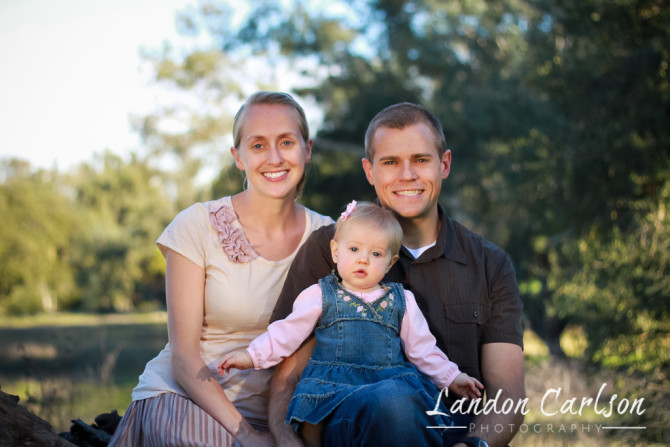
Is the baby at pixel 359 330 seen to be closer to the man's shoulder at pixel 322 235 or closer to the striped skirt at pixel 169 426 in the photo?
the man's shoulder at pixel 322 235

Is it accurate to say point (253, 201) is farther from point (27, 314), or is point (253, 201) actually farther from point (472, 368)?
point (27, 314)

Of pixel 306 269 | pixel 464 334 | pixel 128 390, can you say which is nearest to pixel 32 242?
pixel 128 390

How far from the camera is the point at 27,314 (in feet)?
89.9

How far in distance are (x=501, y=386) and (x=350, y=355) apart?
2.76 ft

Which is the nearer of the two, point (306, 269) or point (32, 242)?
point (306, 269)

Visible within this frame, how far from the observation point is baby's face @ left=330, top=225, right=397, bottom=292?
298 cm

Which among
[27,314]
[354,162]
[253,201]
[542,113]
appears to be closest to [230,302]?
[253,201]

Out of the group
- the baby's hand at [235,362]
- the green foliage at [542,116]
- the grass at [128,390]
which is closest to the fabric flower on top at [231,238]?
the baby's hand at [235,362]

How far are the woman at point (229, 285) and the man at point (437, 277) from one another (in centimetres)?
28

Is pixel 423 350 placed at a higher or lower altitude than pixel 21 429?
higher

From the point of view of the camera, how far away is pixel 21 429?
2.61 m

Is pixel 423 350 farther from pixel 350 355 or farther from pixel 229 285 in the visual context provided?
pixel 229 285

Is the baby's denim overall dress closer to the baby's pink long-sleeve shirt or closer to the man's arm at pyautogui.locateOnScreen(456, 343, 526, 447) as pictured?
the baby's pink long-sleeve shirt

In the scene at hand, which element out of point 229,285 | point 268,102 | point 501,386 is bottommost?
point 501,386
